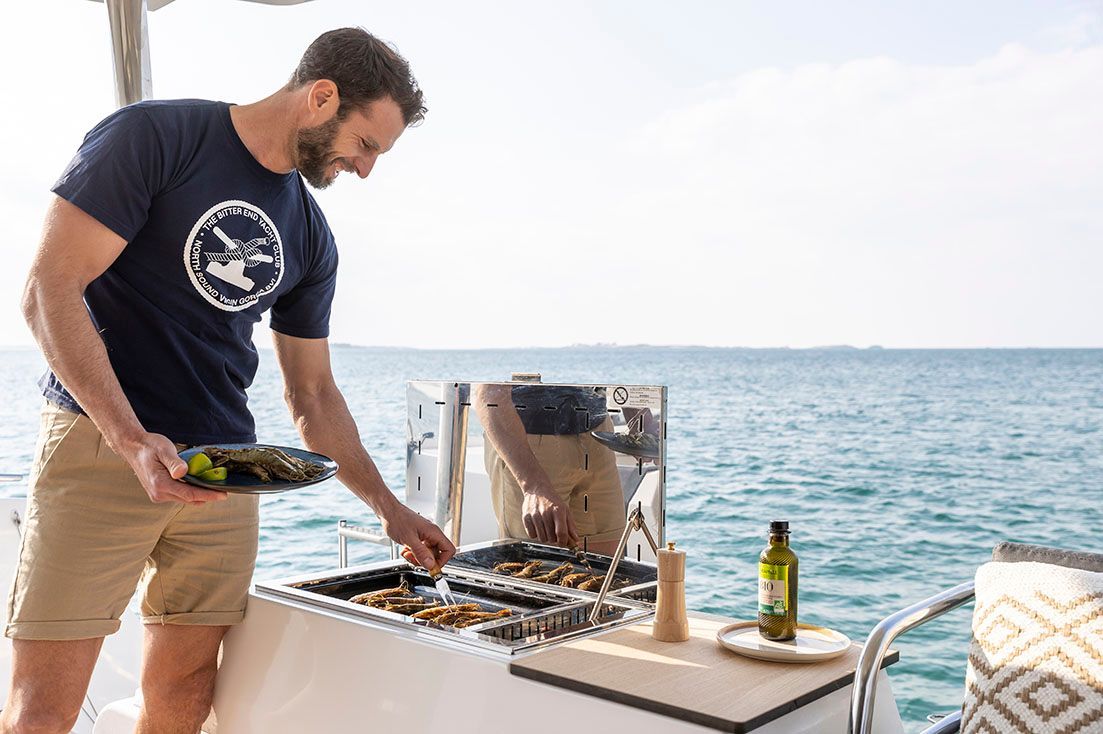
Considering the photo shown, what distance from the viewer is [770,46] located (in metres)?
31.1

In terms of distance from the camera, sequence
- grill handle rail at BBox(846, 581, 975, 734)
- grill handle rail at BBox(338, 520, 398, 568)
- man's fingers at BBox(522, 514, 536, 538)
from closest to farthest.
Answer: grill handle rail at BBox(846, 581, 975, 734) → man's fingers at BBox(522, 514, 536, 538) → grill handle rail at BBox(338, 520, 398, 568)

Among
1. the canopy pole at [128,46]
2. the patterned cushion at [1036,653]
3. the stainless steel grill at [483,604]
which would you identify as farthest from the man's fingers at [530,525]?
the canopy pole at [128,46]

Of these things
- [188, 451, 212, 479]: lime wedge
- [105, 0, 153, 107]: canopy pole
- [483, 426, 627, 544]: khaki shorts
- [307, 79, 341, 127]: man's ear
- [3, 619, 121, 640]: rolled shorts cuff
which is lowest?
[3, 619, 121, 640]: rolled shorts cuff

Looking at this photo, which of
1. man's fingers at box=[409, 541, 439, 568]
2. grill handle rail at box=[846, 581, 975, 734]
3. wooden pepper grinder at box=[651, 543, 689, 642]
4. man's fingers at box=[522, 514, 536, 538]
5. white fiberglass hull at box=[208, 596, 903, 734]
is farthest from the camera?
man's fingers at box=[522, 514, 536, 538]

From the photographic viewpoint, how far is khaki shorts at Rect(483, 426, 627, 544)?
211 cm

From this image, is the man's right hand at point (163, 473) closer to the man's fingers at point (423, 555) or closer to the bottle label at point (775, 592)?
the man's fingers at point (423, 555)

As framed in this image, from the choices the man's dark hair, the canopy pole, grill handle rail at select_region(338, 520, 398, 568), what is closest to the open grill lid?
grill handle rail at select_region(338, 520, 398, 568)

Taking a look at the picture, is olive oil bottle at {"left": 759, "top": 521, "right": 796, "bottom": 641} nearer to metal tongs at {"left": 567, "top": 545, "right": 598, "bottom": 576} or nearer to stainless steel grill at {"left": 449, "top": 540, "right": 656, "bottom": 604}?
stainless steel grill at {"left": 449, "top": 540, "right": 656, "bottom": 604}

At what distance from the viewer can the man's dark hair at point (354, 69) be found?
1.92 metres

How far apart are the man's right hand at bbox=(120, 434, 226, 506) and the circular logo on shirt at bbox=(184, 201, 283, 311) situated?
366 mm

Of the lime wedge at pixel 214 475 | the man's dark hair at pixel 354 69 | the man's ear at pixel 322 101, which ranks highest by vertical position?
the man's dark hair at pixel 354 69

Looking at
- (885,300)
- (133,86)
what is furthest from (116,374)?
(885,300)

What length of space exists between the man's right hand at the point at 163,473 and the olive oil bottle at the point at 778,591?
873 mm

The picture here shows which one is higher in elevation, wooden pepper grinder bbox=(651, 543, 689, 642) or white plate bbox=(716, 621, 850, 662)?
wooden pepper grinder bbox=(651, 543, 689, 642)
